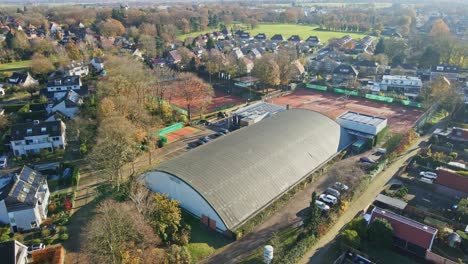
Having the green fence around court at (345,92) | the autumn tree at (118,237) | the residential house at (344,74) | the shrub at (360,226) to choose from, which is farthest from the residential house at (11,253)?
the residential house at (344,74)

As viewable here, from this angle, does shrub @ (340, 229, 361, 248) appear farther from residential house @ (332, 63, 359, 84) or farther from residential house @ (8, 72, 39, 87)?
residential house @ (8, 72, 39, 87)

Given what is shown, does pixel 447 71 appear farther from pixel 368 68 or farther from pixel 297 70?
pixel 297 70

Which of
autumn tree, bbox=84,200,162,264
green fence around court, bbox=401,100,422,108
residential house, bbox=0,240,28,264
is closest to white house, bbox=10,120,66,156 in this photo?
residential house, bbox=0,240,28,264

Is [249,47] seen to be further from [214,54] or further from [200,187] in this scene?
[200,187]

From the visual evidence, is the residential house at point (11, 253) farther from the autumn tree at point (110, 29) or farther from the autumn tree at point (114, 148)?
the autumn tree at point (110, 29)

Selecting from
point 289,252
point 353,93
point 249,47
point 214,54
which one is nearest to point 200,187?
point 289,252

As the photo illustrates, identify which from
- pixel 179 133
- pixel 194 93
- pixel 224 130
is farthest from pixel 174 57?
pixel 224 130
